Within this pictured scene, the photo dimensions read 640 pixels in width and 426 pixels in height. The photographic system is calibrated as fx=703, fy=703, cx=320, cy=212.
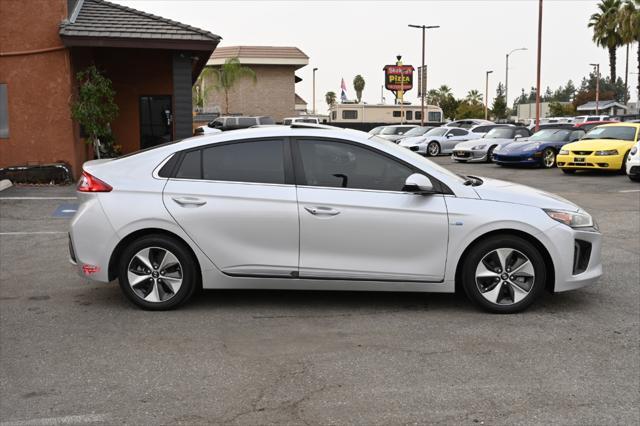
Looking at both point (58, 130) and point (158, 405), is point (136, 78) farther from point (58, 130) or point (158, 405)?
point (158, 405)

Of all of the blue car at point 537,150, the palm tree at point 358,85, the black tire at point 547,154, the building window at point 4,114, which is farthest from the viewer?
the palm tree at point 358,85

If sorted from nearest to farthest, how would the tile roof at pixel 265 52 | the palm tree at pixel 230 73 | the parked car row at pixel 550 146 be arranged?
the parked car row at pixel 550 146, the palm tree at pixel 230 73, the tile roof at pixel 265 52

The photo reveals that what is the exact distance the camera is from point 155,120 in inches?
795

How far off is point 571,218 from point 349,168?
192cm

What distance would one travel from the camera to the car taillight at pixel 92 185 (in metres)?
5.95

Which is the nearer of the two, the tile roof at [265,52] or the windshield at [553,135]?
the windshield at [553,135]

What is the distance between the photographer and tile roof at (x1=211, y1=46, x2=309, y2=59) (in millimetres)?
63156

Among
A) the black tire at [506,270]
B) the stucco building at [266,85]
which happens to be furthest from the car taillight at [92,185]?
the stucco building at [266,85]

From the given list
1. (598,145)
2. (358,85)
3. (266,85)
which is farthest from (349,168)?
(358,85)

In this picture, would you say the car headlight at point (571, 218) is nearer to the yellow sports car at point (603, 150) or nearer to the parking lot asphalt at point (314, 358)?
the parking lot asphalt at point (314, 358)

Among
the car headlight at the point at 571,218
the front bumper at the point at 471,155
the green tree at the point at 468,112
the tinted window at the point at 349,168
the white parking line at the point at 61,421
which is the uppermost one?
the green tree at the point at 468,112

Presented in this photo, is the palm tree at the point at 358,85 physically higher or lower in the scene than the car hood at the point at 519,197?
higher

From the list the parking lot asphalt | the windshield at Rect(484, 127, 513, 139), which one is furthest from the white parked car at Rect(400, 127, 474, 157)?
the parking lot asphalt

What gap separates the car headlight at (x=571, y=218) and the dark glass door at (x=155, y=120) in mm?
15517
